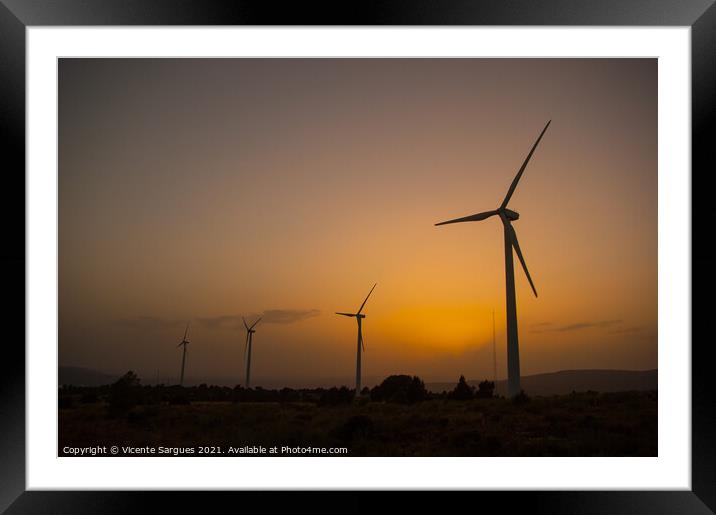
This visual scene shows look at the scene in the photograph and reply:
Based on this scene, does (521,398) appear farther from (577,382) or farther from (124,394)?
(124,394)

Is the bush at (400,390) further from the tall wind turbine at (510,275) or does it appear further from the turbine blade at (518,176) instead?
the turbine blade at (518,176)

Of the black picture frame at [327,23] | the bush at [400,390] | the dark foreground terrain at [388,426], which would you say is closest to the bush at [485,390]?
the dark foreground terrain at [388,426]

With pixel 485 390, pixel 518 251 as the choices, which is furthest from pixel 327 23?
pixel 485 390

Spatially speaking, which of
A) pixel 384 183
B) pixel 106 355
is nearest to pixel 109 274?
pixel 106 355

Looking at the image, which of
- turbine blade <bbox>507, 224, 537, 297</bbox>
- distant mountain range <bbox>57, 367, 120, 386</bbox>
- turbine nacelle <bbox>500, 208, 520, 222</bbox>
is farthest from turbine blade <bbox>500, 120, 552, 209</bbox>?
distant mountain range <bbox>57, 367, 120, 386</bbox>

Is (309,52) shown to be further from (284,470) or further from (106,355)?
(106,355)
